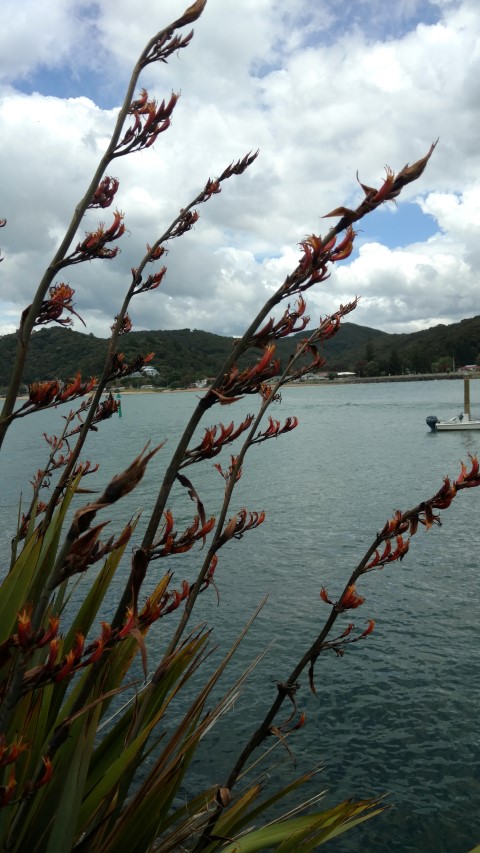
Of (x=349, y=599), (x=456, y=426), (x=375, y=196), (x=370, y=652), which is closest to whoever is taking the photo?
(x=375, y=196)

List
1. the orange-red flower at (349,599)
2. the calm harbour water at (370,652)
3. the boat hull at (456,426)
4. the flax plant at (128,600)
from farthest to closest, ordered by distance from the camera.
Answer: the boat hull at (456,426)
the calm harbour water at (370,652)
the orange-red flower at (349,599)
the flax plant at (128,600)

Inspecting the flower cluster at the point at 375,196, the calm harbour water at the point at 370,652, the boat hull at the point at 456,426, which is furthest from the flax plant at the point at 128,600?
the boat hull at the point at 456,426

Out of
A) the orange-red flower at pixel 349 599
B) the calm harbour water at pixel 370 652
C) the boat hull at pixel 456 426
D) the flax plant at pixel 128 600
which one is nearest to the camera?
the flax plant at pixel 128 600

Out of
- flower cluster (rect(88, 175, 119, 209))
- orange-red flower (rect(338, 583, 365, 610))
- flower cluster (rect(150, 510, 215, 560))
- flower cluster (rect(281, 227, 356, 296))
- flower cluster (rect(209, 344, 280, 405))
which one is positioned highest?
flower cluster (rect(88, 175, 119, 209))

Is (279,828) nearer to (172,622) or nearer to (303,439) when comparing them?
(172,622)

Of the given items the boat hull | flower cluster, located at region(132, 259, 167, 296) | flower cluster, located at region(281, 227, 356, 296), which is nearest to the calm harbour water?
flower cluster, located at region(132, 259, 167, 296)

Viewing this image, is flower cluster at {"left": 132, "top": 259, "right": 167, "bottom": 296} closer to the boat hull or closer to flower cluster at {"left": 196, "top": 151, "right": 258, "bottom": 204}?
flower cluster at {"left": 196, "top": 151, "right": 258, "bottom": 204}

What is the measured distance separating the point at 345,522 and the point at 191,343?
177m

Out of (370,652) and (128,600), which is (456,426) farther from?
(128,600)

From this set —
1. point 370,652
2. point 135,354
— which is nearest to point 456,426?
point 370,652

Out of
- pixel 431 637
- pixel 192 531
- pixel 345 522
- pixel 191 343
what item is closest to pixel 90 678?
pixel 192 531

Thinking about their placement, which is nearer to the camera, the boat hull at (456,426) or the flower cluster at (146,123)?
the flower cluster at (146,123)

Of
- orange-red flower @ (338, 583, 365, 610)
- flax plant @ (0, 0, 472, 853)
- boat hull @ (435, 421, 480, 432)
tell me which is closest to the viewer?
flax plant @ (0, 0, 472, 853)

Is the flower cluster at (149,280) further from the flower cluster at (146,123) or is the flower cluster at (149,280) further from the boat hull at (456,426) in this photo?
the boat hull at (456,426)
